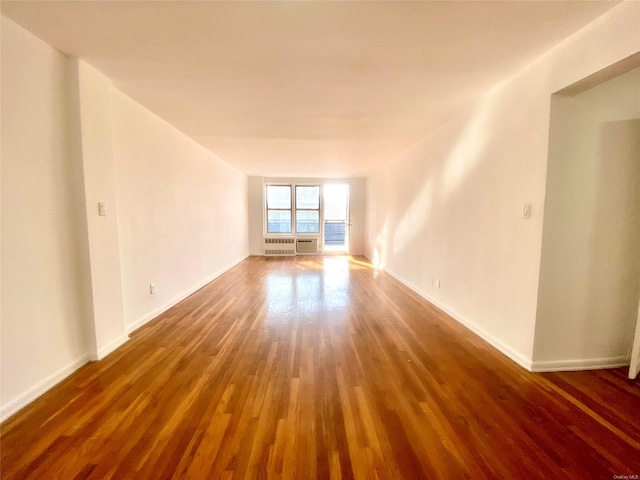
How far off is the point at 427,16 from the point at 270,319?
300cm

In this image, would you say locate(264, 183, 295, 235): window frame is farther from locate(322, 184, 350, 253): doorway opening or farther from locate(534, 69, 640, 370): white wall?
locate(534, 69, 640, 370): white wall

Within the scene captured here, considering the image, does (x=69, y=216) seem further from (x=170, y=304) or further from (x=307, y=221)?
(x=307, y=221)

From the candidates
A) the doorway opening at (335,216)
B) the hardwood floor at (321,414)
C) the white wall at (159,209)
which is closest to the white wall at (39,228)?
the hardwood floor at (321,414)

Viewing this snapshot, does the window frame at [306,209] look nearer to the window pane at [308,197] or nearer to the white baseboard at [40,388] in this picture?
the window pane at [308,197]

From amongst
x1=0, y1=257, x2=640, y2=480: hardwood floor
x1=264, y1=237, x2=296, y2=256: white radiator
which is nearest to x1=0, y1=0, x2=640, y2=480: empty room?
x1=0, y1=257, x2=640, y2=480: hardwood floor

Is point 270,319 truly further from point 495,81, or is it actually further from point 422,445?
point 495,81

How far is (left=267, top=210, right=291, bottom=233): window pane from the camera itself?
27.4ft

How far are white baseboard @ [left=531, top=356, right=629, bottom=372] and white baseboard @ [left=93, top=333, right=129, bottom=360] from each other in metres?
3.49

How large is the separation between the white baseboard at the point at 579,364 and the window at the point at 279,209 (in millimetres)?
6957

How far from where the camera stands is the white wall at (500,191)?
1.77m

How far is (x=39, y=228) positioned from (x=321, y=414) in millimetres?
2241

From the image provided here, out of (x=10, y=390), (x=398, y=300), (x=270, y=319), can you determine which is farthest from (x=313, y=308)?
(x=10, y=390)

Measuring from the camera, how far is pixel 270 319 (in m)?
3.16

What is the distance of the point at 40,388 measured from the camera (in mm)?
1801
